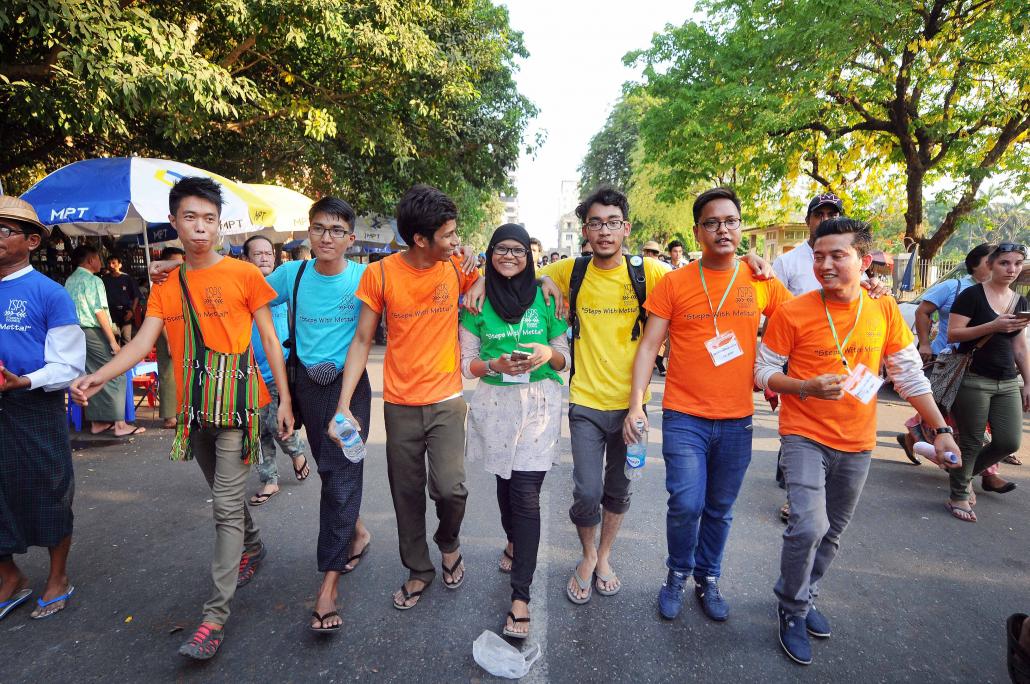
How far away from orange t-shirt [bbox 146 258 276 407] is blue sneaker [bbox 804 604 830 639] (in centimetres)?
291

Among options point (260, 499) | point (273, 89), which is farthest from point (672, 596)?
point (273, 89)

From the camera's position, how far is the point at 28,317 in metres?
2.77

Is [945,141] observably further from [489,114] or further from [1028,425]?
[489,114]

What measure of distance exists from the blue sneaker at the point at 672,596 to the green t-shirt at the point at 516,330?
1.20 metres

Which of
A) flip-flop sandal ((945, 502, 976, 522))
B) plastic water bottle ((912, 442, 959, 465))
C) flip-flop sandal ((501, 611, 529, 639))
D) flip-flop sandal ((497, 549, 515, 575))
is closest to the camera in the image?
plastic water bottle ((912, 442, 959, 465))

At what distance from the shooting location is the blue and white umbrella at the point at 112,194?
5.74 metres

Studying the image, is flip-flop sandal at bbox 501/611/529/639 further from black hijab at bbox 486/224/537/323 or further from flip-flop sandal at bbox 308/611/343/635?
black hijab at bbox 486/224/537/323

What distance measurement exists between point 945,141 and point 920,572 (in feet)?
41.0

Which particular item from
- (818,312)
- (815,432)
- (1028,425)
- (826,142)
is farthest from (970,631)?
(826,142)

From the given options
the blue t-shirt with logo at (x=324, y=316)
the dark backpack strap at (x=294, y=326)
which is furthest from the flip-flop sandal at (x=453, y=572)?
the dark backpack strap at (x=294, y=326)

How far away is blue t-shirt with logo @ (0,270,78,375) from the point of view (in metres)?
2.74

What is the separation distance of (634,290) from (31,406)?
312 cm

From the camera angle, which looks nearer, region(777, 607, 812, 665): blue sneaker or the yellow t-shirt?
region(777, 607, 812, 665): blue sneaker

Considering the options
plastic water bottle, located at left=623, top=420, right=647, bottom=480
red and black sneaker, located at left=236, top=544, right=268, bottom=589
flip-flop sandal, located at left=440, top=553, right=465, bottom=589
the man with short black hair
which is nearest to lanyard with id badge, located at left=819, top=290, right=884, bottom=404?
plastic water bottle, located at left=623, top=420, right=647, bottom=480
